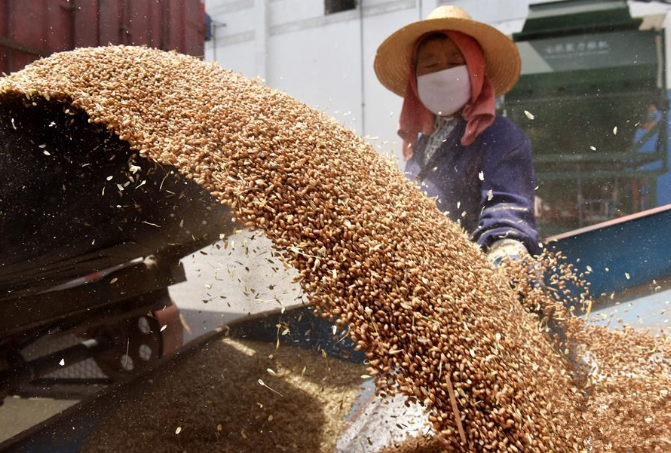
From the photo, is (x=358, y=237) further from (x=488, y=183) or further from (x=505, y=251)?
(x=488, y=183)

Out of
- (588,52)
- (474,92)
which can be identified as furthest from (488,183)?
(588,52)

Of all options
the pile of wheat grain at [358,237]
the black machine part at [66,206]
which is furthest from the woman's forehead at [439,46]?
the black machine part at [66,206]

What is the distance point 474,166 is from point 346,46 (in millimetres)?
805

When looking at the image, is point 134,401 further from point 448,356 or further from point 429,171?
point 429,171

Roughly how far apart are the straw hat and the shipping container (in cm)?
97

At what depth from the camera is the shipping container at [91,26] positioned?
1437mm

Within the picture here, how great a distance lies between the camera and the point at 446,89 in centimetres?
141

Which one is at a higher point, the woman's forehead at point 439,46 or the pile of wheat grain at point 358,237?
the woman's forehead at point 439,46

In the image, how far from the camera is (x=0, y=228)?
98 centimetres

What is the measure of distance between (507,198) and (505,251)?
0.68 ft

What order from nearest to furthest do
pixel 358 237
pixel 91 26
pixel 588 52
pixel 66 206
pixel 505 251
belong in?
pixel 358 237
pixel 66 206
pixel 505 251
pixel 91 26
pixel 588 52

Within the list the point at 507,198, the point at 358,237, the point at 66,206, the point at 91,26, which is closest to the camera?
the point at 358,237

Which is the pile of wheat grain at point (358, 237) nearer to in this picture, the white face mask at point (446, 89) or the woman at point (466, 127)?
the woman at point (466, 127)

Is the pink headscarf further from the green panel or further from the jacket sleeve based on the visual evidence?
the green panel
